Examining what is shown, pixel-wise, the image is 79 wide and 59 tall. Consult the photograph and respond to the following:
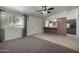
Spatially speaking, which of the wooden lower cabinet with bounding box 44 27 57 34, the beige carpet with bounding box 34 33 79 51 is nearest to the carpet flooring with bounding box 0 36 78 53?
the beige carpet with bounding box 34 33 79 51

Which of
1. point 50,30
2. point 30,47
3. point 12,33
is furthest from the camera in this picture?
point 12,33

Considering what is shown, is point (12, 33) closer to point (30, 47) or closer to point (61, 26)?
point (30, 47)

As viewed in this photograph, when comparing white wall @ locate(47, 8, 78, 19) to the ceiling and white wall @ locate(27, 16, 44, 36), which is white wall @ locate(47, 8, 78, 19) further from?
white wall @ locate(27, 16, 44, 36)

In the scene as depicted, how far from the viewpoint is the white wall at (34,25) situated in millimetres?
2266

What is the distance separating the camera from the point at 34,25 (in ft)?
8.01

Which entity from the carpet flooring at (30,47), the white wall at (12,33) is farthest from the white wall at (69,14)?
the white wall at (12,33)

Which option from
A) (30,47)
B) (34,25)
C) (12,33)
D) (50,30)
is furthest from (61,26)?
(12,33)

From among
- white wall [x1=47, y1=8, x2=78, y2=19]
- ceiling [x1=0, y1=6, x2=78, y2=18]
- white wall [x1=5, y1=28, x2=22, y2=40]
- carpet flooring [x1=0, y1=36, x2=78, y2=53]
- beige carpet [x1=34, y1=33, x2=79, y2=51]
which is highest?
ceiling [x1=0, y1=6, x2=78, y2=18]

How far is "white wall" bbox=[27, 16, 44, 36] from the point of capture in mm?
2266

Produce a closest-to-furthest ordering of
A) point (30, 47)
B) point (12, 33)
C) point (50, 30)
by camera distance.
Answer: point (30, 47)
point (50, 30)
point (12, 33)

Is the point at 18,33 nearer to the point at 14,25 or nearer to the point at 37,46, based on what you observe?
the point at 14,25

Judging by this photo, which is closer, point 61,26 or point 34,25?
point 61,26
